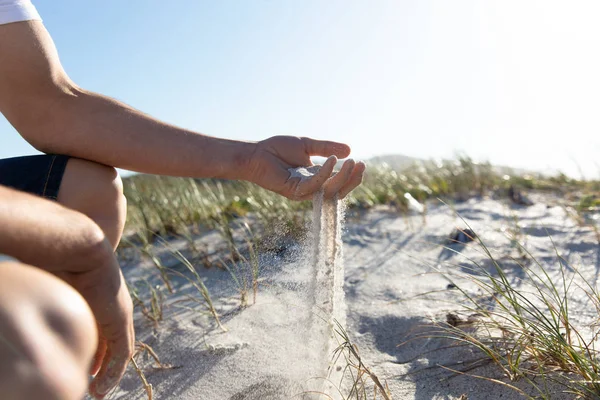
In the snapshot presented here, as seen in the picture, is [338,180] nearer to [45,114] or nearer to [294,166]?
[294,166]

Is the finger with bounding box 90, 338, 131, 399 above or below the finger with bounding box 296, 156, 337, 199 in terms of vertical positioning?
below

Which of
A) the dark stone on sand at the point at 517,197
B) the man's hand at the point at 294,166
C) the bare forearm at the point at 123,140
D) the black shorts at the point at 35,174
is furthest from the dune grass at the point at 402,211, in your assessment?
the black shorts at the point at 35,174

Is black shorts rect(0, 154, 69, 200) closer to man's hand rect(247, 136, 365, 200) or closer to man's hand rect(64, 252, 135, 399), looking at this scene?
man's hand rect(64, 252, 135, 399)

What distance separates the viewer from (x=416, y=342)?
2.01 m

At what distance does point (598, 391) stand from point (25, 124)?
6.06ft

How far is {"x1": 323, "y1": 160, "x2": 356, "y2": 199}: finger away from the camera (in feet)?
5.37

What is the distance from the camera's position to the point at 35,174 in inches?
58.6

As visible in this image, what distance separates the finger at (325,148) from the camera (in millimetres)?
1848

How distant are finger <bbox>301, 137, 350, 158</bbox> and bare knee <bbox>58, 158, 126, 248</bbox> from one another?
2.25 feet

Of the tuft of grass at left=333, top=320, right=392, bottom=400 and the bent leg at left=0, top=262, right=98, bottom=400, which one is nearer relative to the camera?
the bent leg at left=0, top=262, right=98, bottom=400

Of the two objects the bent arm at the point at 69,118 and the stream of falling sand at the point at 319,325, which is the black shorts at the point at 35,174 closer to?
the bent arm at the point at 69,118

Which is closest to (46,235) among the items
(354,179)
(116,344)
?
(116,344)

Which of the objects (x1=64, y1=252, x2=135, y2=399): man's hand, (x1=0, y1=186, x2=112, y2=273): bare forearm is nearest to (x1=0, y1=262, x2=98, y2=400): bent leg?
(x1=0, y1=186, x2=112, y2=273): bare forearm

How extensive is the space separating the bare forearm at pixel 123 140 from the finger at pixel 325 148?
21 centimetres
